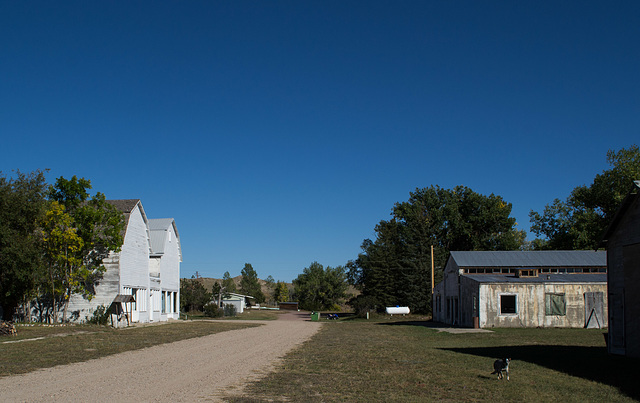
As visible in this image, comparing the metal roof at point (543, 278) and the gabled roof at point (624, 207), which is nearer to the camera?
the gabled roof at point (624, 207)

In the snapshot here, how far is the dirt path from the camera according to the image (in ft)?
34.3

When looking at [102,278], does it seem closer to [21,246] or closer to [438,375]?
[21,246]

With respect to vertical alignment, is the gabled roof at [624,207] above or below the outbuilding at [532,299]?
above

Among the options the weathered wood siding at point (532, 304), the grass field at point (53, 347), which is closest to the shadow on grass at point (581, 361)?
the grass field at point (53, 347)

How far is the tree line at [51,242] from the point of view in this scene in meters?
28.8

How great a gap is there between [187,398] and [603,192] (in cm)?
6189

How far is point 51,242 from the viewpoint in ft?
108

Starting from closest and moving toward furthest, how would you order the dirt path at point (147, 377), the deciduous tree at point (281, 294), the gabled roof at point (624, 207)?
the dirt path at point (147, 377) → the gabled roof at point (624, 207) → the deciduous tree at point (281, 294)

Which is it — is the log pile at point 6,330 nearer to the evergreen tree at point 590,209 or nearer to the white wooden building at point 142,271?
the white wooden building at point 142,271

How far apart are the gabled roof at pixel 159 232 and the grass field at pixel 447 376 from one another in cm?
2801

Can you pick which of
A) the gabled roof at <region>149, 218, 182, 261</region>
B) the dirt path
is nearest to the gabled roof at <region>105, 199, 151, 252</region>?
the gabled roof at <region>149, 218, 182, 261</region>

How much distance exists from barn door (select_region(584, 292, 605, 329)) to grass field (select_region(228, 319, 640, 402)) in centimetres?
1516

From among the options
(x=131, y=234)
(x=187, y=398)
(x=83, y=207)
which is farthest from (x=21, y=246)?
(x=187, y=398)

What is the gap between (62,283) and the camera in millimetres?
33969
